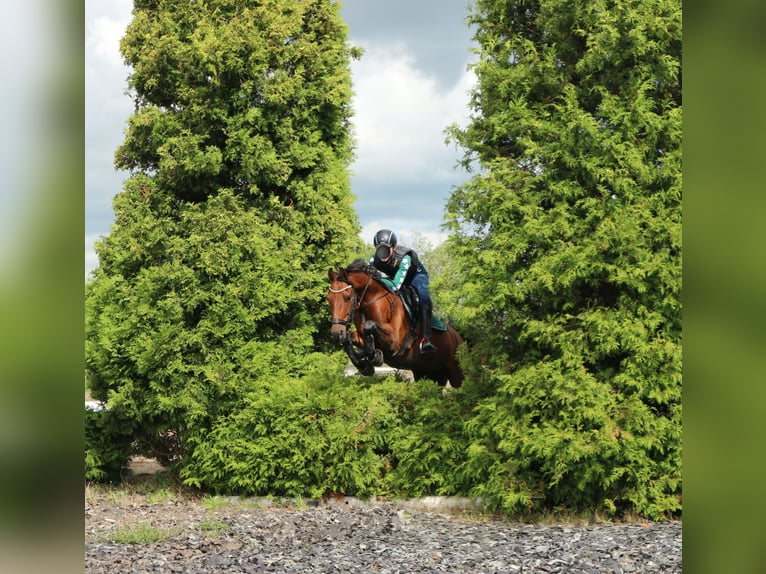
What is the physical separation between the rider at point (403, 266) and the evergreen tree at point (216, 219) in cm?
90

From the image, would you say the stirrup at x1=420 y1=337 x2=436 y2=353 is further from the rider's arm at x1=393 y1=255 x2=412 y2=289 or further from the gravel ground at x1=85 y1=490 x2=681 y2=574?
the gravel ground at x1=85 y1=490 x2=681 y2=574

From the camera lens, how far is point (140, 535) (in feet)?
22.2

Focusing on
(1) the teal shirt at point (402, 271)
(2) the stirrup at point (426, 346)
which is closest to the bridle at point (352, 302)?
(1) the teal shirt at point (402, 271)

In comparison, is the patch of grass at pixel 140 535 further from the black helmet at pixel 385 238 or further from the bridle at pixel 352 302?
the black helmet at pixel 385 238

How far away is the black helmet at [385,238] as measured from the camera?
922 cm

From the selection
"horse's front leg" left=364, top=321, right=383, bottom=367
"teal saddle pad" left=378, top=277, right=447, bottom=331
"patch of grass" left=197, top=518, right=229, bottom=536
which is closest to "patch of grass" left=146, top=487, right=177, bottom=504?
"patch of grass" left=197, top=518, right=229, bottom=536

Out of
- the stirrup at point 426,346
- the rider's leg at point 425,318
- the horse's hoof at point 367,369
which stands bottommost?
the horse's hoof at point 367,369

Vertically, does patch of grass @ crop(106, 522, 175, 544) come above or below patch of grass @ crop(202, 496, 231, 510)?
above

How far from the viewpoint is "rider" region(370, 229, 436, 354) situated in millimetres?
9242

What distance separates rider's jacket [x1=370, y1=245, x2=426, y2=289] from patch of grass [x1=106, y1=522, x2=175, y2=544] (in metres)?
4.24

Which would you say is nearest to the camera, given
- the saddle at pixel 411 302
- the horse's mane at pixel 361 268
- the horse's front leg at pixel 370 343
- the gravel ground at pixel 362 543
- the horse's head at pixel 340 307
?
the gravel ground at pixel 362 543

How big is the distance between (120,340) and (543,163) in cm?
634

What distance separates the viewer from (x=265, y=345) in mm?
9312
